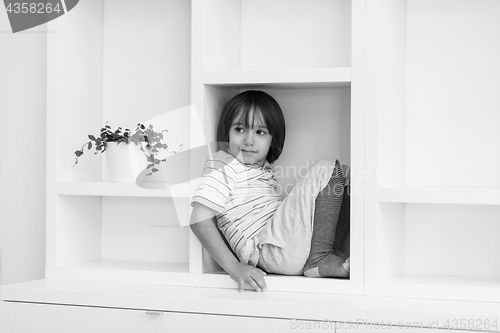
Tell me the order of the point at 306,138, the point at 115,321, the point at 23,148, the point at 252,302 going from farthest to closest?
1. the point at 23,148
2. the point at 306,138
3. the point at 115,321
4. the point at 252,302

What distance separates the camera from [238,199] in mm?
1759

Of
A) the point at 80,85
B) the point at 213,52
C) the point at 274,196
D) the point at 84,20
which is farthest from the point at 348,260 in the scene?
the point at 84,20

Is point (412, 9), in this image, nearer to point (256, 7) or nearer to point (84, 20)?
point (256, 7)

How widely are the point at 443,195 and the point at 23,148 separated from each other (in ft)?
4.48

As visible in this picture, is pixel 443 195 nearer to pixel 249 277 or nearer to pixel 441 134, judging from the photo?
pixel 441 134

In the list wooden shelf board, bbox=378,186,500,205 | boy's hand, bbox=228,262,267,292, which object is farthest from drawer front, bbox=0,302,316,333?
wooden shelf board, bbox=378,186,500,205

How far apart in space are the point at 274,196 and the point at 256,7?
1.93ft

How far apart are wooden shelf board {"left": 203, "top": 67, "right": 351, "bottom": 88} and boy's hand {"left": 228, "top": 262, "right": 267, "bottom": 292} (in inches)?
19.5

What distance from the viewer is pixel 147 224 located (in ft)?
6.62

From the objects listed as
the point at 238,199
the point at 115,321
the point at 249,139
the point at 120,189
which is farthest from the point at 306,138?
the point at 115,321

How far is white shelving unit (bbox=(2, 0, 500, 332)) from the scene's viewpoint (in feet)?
5.13

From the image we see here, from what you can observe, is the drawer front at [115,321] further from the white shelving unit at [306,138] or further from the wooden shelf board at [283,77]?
the wooden shelf board at [283,77]

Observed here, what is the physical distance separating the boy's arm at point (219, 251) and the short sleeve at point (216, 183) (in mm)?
21

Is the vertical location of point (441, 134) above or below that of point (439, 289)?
above
